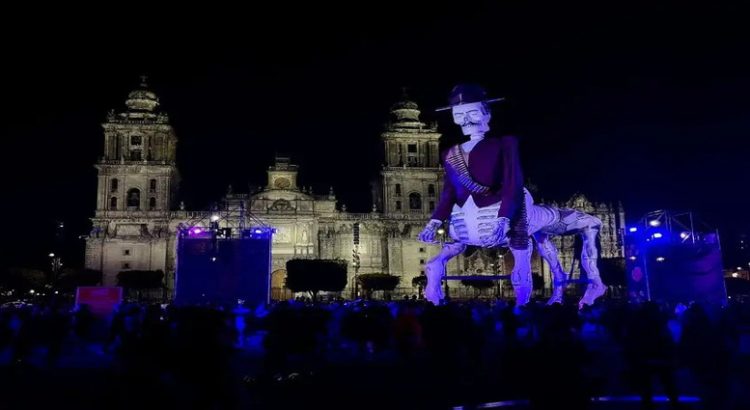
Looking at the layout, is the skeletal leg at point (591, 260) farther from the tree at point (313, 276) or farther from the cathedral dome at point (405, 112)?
the cathedral dome at point (405, 112)

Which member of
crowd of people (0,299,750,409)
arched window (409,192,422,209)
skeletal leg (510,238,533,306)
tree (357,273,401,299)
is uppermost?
arched window (409,192,422,209)

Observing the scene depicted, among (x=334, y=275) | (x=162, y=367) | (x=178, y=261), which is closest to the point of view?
(x=162, y=367)

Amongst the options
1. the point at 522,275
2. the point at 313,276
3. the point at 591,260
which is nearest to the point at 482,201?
the point at 522,275

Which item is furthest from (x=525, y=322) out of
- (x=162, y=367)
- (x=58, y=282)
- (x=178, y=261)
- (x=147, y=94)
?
(x=147, y=94)

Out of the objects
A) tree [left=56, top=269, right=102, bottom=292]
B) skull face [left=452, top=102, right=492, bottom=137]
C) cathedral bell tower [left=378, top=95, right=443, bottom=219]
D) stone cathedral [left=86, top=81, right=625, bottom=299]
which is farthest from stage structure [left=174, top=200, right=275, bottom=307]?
cathedral bell tower [left=378, top=95, right=443, bottom=219]

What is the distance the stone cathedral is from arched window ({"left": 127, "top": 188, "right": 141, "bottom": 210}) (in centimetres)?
11

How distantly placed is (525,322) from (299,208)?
5038cm

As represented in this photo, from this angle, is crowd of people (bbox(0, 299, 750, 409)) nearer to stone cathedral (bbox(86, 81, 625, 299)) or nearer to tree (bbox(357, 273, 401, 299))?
tree (bbox(357, 273, 401, 299))

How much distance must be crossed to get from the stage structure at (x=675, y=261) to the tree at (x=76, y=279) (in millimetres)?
48550

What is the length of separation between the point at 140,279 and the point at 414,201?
99.5 ft

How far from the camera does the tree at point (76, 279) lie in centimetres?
5862

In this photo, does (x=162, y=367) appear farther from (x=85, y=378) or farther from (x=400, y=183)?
(x=400, y=183)

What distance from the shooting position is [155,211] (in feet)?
215

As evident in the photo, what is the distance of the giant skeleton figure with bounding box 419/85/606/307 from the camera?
66.5ft
